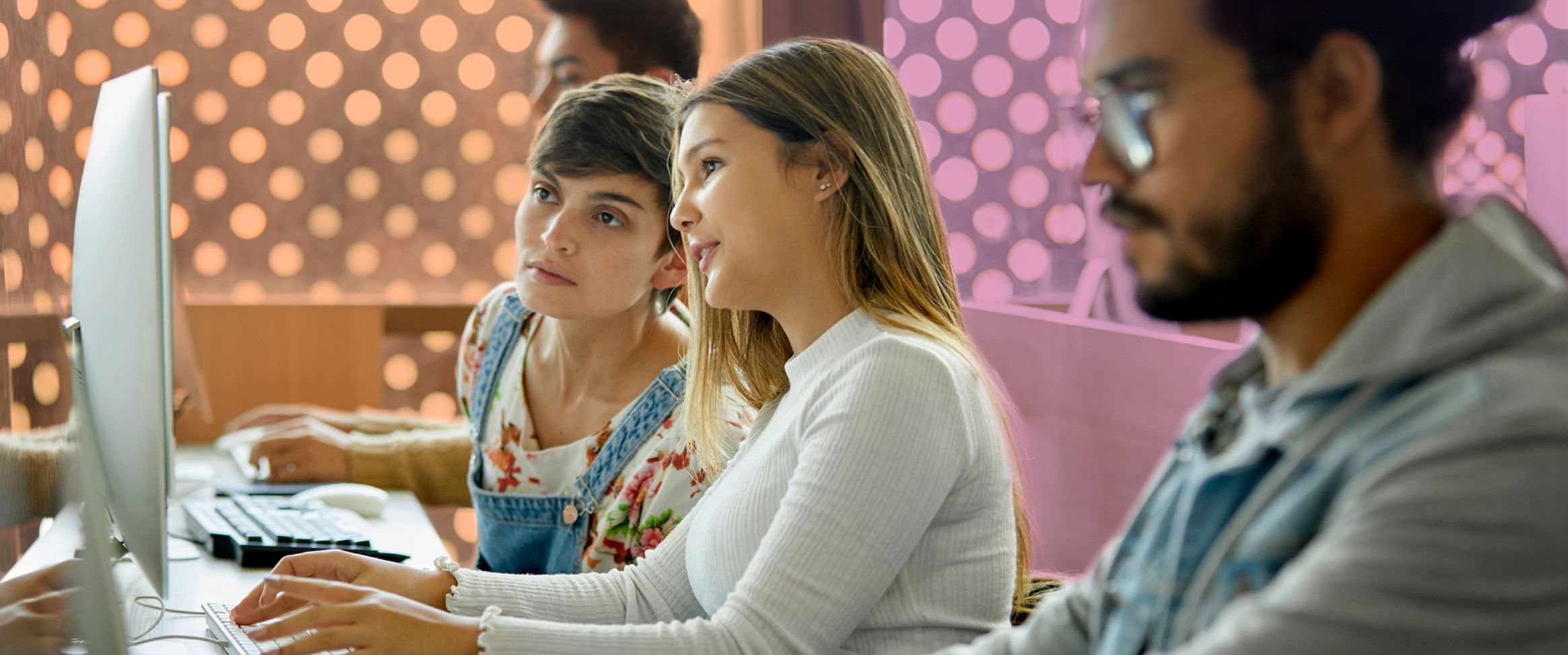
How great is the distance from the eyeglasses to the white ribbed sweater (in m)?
0.39

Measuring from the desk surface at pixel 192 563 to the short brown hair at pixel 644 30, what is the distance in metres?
0.75

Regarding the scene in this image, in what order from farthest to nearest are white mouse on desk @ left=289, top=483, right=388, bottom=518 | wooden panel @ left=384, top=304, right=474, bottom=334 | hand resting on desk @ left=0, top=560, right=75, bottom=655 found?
wooden panel @ left=384, top=304, right=474, bottom=334, white mouse on desk @ left=289, top=483, right=388, bottom=518, hand resting on desk @ left=0, top=560, right=75, bottom=655

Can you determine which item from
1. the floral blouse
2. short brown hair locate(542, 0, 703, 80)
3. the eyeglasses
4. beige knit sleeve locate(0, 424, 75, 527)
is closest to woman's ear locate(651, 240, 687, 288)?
the floral blouse

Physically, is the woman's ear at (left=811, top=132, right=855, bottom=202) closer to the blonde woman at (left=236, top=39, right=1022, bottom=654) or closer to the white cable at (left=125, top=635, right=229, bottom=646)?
the blonde woman at (left=236, top=39, right=1022, bottom=654)

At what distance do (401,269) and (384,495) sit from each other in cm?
91

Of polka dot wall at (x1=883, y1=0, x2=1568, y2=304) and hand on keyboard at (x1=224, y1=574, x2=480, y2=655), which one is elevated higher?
polka dot wall at (x1=883, y1=0, x2=1568, y2=304)

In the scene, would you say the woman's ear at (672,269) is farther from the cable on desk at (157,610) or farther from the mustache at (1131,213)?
the mustache at (1131,213)

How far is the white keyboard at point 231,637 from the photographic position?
3.51 feet

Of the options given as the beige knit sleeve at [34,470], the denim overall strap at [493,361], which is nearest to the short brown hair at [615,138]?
the denim overall strap at [493,361]

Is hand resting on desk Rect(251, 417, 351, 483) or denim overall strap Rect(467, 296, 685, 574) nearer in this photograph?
denim overall strap Rect(467, 296, 685, 574)

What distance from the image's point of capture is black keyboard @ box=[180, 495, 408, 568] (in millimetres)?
1435

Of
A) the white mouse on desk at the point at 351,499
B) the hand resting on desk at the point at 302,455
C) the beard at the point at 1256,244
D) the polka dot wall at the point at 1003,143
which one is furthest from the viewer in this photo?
the polka dot wall at the point at 1003,143

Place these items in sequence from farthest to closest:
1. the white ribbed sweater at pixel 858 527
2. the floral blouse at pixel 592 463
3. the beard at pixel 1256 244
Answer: the floral blouse at pixel 592 463 → the white ribbed sweater at pixel 858 527 → the beard at pixel 1256 244

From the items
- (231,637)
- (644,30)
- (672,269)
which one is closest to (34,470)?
(231,637)
